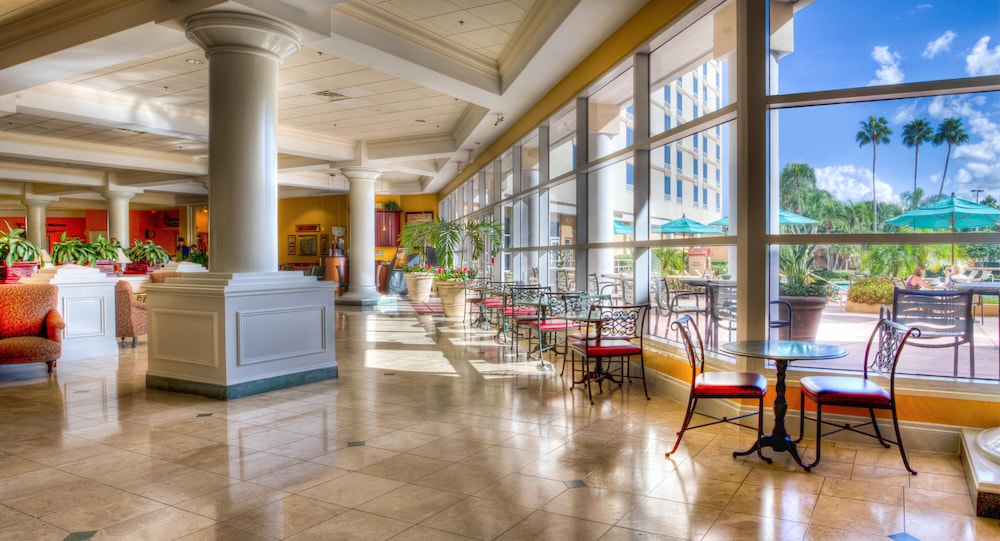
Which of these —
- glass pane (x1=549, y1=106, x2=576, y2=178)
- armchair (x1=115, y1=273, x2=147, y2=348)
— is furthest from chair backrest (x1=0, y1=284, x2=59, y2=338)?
glass pane (x1=549, y1=106, x2=576, y2=178)

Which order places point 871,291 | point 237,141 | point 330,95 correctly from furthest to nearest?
point 330,95
point 237,141
point 871,291

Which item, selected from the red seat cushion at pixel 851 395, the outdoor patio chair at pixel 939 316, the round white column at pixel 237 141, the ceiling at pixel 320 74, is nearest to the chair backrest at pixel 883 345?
the outdoor patio chair at pixel 939 316

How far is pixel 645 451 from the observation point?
379cm

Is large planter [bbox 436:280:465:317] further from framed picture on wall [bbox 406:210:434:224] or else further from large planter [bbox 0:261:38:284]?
framed picture on wall [bbox 406:210:434:224]

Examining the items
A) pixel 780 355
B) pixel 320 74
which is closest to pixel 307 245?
pixel 320 74

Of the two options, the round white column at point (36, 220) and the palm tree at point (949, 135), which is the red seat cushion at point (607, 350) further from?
the round white column at point (36, 220)

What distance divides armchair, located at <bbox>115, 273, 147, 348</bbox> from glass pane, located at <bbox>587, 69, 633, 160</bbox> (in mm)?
6511

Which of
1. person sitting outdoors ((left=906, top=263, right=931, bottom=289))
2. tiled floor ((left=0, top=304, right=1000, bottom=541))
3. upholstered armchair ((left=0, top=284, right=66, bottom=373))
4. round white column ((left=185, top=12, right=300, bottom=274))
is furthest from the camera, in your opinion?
upholstered armchair ((left=0, top=284, right=66, bottom=373))

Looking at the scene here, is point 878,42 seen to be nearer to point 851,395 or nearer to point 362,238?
point 851,395

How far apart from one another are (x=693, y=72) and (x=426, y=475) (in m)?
4.03

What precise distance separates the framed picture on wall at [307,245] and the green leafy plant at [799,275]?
1993cm

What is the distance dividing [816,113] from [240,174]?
4754 mm

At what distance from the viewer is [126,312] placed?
838cm

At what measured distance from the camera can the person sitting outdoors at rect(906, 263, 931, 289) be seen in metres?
3.97
